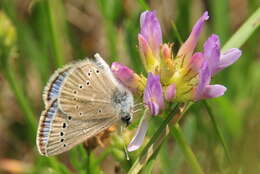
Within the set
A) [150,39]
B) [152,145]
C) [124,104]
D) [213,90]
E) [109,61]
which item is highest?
[109,61]

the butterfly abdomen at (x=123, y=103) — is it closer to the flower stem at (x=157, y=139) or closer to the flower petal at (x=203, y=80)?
the flower stem at (x=157, y=139)

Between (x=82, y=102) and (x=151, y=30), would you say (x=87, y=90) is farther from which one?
(x=151, y=30)

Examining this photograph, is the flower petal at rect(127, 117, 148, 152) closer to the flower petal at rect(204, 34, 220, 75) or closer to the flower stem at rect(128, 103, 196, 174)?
the flower stem at rect(128, 103, 196, 174)

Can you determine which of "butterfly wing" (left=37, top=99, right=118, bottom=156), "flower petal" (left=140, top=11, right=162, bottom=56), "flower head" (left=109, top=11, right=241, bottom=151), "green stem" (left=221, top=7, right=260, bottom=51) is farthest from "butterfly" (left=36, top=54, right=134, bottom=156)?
"green stem" (left=221, top=7, right=260, bottom=51)

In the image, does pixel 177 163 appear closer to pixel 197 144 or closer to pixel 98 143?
pixel 197 144

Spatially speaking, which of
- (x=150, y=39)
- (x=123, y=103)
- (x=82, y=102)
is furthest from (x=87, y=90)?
(x=150, y=39)

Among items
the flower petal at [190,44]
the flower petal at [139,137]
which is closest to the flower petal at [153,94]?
the flower petal at [139,137]
